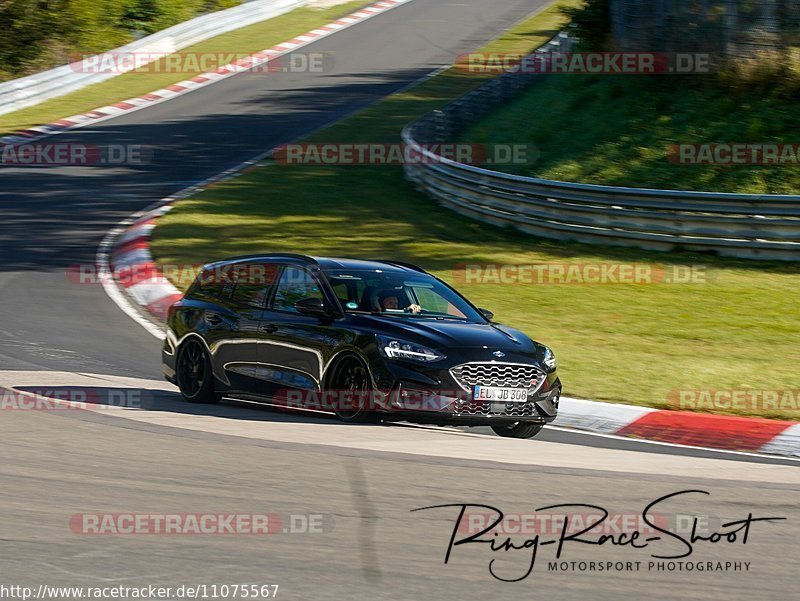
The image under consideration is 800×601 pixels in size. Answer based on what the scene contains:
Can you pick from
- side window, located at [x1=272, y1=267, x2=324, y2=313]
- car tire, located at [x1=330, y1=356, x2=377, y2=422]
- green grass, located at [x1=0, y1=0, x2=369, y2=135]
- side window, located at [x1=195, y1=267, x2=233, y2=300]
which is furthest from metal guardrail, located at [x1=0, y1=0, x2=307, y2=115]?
car tire, located at [x1=330, y1=356, x2=377, y2=422]

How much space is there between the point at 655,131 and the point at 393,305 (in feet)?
49.0

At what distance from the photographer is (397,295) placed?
10852 mm

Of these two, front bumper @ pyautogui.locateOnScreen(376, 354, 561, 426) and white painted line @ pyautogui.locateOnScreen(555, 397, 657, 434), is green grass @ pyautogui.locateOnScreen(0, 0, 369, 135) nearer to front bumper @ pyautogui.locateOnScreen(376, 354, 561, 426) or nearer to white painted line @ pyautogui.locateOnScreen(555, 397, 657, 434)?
white painted line @ pyautogui.locateOnScreen(555, 397, 657, 434)

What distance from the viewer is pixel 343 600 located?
219 inches

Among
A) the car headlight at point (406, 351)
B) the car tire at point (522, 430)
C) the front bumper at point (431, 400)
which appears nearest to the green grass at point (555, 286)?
the car tire at point (522, 430)

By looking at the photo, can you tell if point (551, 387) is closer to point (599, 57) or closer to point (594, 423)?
point (594, 423)

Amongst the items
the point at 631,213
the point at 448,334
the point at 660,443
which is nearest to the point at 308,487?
the point at 448,334

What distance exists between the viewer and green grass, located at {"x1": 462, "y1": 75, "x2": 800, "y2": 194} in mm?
22297

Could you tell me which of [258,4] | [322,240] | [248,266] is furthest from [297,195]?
[258,4]

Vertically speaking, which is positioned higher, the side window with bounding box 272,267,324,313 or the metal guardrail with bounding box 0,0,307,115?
the side window with bounding box 272,267,324,313

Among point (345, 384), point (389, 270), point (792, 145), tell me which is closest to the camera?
point (345, 384)

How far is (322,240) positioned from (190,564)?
48.9ft

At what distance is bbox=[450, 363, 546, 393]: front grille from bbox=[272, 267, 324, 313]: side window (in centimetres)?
163

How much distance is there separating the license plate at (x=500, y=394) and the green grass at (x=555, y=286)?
1.81 meters
